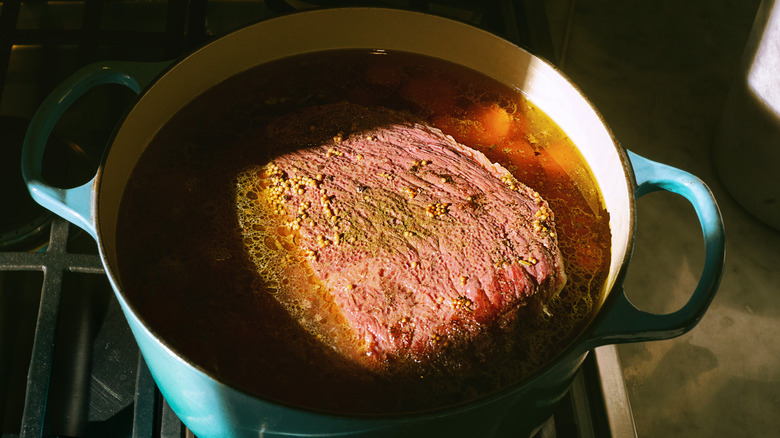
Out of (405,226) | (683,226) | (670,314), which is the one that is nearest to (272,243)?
(405,226)

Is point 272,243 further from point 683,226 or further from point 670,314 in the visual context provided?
point 683,226

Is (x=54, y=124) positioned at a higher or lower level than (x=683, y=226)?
higher

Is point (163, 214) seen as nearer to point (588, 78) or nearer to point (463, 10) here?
point (463, 10)

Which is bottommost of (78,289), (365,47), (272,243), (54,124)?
(78,289)

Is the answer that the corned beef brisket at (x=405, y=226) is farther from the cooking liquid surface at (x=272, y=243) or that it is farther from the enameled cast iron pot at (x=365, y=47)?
the enameled cast iron pot at (x=365, y=47)

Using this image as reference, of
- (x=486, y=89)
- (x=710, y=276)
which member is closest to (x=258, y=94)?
(x=486, y=89)

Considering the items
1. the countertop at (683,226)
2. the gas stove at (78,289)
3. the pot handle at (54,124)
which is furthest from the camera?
the countertop at (683,226)

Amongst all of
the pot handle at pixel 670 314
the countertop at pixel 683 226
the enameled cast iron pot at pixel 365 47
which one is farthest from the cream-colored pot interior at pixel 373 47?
the countertop at pixel 683 226
